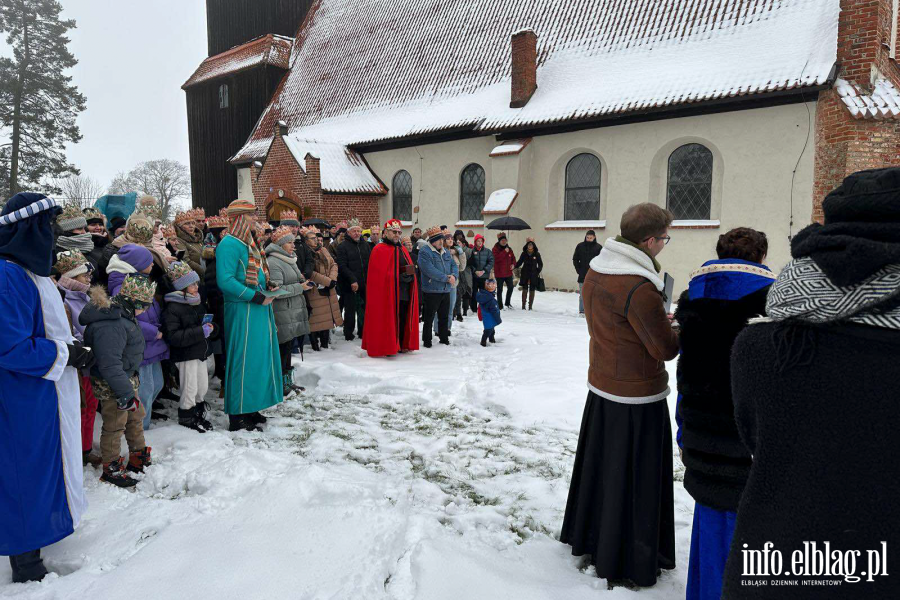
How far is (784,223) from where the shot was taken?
11867 mm

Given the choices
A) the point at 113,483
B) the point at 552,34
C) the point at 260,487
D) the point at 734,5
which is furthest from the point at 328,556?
the point at 552,34

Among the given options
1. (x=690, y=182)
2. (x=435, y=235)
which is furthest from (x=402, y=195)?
(x=435, y=235)

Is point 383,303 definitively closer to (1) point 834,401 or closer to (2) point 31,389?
(2) point 31,389

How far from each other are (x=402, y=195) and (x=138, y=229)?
52.2ft

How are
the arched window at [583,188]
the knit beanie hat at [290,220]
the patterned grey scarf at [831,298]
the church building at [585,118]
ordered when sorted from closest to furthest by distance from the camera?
the patterned grey scarf at [831,298] < the knit beanie hat at [290,220] < the church building at [585,118] < the arched window at [583,188]

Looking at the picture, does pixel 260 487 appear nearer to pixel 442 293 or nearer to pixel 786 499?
pixel 786 499

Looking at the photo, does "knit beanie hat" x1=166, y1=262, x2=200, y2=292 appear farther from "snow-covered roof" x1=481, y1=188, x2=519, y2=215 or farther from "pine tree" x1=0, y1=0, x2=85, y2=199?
"pine tree" x1=0, y1=0, x2=85, y2=199

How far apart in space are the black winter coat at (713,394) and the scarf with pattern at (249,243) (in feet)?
11.9

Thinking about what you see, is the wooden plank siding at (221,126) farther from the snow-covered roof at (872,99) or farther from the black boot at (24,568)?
the black boot at (24,568)

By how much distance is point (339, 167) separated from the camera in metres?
19.5

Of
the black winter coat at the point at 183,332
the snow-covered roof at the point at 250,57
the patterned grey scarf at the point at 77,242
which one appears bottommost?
the black winter coat at the point at 183,332

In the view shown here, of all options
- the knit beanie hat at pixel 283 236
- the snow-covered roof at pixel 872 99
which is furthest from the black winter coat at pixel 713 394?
the snow-covered roof at pixel 872 99

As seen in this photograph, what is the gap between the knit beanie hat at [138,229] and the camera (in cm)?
438

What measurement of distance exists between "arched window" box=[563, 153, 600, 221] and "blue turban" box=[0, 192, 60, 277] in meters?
13.8
